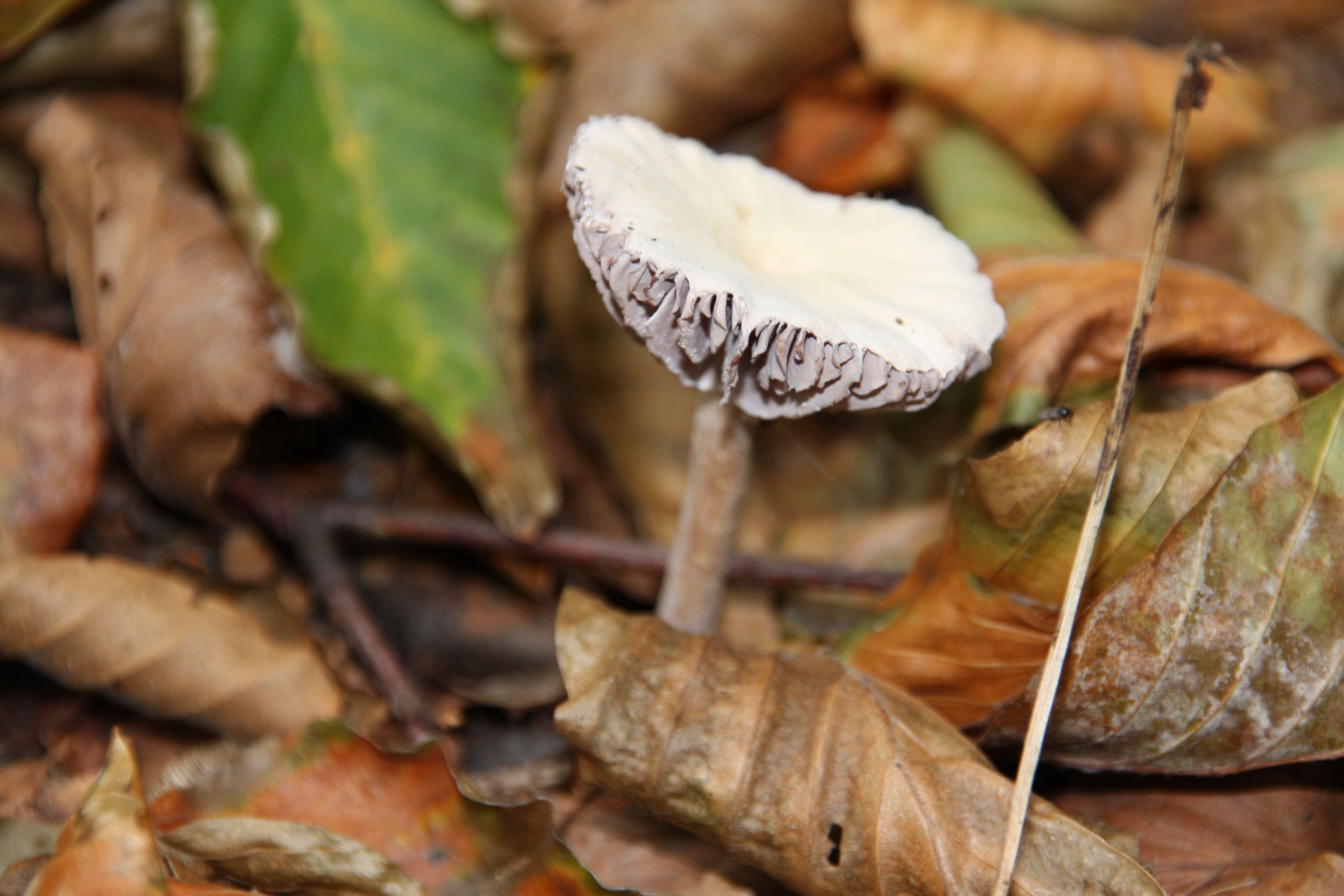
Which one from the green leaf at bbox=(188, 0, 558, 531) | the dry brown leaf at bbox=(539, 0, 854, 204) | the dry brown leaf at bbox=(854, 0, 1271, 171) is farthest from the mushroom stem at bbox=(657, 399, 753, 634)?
the dry brown leaf at bbox=(854, 0, 1271, 171)

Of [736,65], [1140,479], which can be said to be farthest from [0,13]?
[1140,479]

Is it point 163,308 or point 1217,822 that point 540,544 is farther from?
point 1217,822

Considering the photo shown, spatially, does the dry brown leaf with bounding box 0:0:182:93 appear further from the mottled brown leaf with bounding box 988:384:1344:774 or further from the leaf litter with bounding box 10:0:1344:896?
the mottled brown leaf with bounding box 988:384:1344:774

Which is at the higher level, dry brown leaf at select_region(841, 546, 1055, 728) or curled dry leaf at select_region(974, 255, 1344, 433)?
curled dry leaf at select_region(974, 255, 1344, 433)

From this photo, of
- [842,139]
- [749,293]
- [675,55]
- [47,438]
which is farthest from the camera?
[842,139]

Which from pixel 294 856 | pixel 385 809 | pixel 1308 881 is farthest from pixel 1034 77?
pixel 294 856

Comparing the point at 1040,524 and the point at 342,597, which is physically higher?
the point at 1040,524
